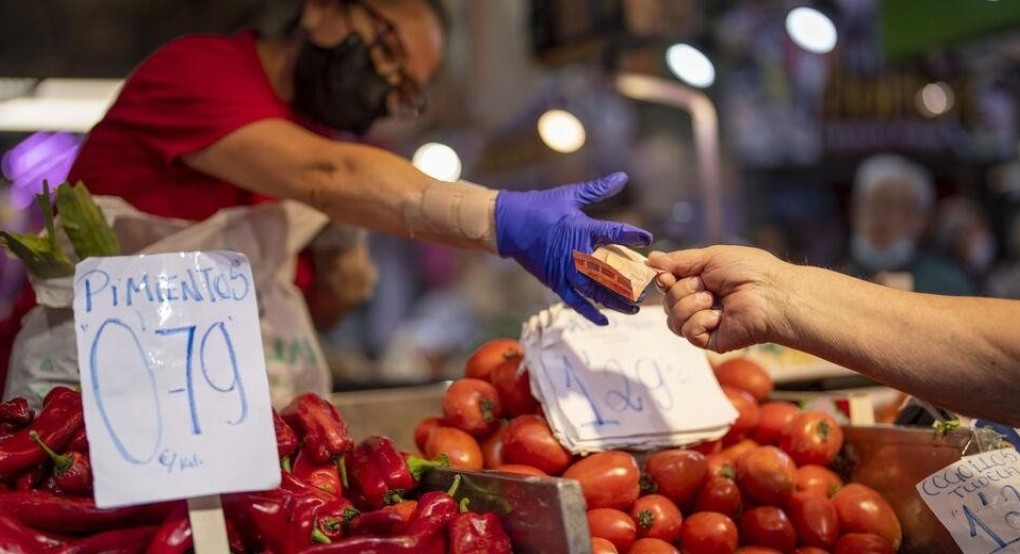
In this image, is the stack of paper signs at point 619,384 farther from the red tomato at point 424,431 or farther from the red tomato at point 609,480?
the red tomato at point 424,431

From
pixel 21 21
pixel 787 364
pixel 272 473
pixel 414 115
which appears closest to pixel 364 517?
pixel 272 473

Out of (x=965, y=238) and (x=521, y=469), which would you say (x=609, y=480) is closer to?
(x=521, y=469)

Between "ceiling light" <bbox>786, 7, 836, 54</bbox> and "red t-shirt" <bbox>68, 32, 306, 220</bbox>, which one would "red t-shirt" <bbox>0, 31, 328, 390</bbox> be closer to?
"red t-shirt" <bbox>68, 32, 306, 220</bbox>

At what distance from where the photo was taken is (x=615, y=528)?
223 centimetres

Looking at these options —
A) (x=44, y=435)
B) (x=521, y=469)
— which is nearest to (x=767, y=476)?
(x=521, y=469)

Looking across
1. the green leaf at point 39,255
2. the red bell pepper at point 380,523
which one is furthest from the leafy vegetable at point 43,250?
the red bell pepper at point 380,523

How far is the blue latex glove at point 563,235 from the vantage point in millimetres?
2424

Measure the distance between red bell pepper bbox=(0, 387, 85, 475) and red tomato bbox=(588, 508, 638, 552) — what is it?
102 cm

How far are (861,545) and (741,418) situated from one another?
1.53 feet

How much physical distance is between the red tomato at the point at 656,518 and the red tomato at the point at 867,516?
0.40m

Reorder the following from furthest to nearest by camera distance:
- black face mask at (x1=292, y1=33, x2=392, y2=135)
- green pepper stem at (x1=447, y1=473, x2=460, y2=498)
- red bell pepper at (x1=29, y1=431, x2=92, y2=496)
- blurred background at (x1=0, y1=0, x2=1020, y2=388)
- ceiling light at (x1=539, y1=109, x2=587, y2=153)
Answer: blurred background at (x1=0, y1=0, x2=1020, y2=388)
ceiling light at (x1=539, y1=109, x2=587, y2=153)
black face mask at (x1=292, y1=33, x2=392, y2=135)
green pepper stem at (x1=447, y1=473, x2=460, y2=498)
red bell pepper at (x1=29, y1=431, x2=92, y2=496)

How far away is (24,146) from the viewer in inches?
460

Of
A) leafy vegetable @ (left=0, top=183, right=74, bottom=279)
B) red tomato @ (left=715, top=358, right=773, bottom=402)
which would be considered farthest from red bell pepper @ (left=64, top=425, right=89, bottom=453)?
red tomato @ (left=715, top=358, right=773, bottom=402)

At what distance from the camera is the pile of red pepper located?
71.6 inches
